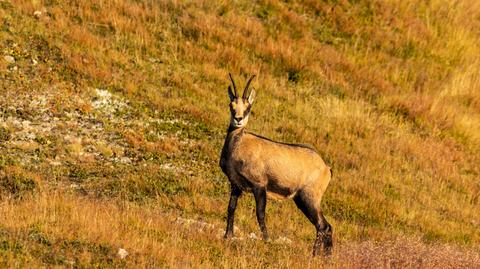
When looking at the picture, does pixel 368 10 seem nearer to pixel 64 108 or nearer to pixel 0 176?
pixel 64 108

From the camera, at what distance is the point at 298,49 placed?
89.4ft

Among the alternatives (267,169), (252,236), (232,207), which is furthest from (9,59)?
(267,169)

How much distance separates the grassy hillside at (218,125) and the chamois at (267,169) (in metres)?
0.71

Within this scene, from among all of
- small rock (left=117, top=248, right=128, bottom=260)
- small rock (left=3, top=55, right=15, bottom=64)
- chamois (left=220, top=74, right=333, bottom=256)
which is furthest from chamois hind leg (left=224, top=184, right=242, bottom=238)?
small rock (left=3, top=55, right=15, bottom=64)

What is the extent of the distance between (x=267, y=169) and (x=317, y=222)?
4.29 ft

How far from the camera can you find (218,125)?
22.4 m

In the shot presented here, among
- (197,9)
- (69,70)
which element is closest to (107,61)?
(69,70)

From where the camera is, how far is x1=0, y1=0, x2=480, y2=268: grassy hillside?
13391mm

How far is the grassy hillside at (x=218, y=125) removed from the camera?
13.4m

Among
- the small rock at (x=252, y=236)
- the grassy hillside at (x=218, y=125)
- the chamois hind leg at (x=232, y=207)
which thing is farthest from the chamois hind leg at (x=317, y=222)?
the small rock at (x=252, y=236)

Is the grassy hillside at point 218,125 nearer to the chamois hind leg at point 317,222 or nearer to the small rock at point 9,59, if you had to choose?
the small rock at point 9,59

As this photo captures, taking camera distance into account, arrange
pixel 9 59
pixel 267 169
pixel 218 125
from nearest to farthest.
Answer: pixel 267 169, pixel 218 125, pixel 9 59

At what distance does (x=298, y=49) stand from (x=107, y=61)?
21.7ft

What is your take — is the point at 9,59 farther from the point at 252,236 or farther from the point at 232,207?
the point at 232,207
